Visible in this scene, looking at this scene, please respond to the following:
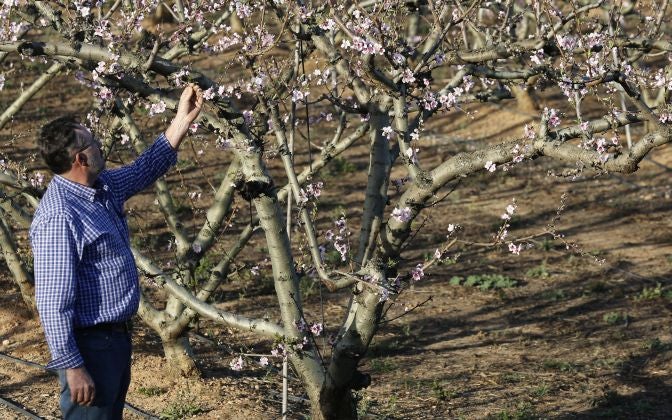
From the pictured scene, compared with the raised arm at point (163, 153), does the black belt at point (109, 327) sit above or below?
below

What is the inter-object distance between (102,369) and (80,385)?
0.69 ft

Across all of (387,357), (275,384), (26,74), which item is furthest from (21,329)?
(26,74)

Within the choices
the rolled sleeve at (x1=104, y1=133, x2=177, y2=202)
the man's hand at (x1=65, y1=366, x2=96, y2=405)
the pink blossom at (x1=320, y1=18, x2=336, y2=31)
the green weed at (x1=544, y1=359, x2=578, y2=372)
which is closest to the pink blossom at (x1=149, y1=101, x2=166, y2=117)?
the rolled sleeve at (x1=104, y1=133, x2=177, y2=202)

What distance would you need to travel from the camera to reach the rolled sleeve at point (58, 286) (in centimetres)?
406

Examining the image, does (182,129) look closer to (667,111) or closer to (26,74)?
(667,111)

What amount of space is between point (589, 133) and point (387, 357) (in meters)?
4.50

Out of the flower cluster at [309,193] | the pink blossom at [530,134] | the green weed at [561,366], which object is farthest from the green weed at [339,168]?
the pink blossom at [530,134]

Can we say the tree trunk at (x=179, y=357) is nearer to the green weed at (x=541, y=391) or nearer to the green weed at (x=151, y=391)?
the green weed at (x=151, y=391)

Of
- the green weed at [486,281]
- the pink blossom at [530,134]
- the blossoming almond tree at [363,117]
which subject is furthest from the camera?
the green weed at [486,281]

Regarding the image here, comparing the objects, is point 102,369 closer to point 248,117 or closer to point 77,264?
point 77,264

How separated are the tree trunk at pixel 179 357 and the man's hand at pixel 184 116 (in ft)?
9.75

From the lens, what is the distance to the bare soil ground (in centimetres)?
773

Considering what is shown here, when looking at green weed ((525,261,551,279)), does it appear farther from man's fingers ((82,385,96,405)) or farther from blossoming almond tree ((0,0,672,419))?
man's fingers ((82,385,96,405))

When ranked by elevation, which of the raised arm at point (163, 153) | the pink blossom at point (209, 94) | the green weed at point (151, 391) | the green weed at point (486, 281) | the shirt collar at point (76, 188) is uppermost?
the green weed at point (486, 281)
